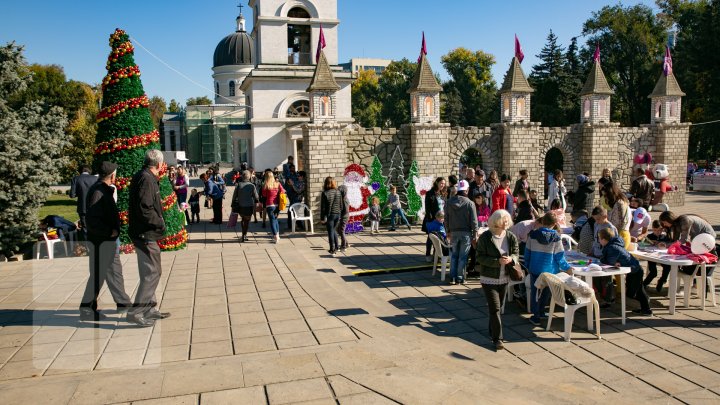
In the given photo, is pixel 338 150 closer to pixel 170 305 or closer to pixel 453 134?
pixel 453 134

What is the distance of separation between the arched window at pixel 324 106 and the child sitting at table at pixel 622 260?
9.47 m

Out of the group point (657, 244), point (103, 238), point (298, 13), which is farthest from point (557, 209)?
point (298, 13)

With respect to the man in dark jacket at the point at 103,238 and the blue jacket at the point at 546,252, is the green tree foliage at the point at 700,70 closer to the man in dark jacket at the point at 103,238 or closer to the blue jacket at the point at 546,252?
the blue jacket at the point at 546,252

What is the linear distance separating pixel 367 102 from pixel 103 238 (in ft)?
197

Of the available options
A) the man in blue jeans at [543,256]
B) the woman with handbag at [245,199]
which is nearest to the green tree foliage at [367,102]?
the woman with handbag at [245,199]

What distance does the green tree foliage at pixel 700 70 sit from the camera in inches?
1217

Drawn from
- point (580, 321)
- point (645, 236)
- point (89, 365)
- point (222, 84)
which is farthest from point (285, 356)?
point (222, 84)

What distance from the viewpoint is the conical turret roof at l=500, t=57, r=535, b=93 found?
55.1 ft

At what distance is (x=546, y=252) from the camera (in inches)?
259

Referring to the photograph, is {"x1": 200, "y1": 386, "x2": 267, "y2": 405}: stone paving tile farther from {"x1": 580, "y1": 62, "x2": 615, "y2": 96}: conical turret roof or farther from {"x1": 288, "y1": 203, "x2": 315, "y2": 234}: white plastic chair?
{"x1": 580, "y1": 62, "x2": 615, "y2": 96}: conical turret roof

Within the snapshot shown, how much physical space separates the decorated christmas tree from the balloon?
957 centimetres

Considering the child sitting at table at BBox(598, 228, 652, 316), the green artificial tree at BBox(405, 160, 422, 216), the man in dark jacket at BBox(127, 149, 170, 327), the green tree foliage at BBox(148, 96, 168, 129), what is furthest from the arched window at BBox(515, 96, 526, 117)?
the green tree foliage at BBox(148, 96, 168, 129)

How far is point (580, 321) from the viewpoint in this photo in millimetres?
6879

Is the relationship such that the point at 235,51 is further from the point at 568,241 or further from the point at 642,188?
the point at 568,241
